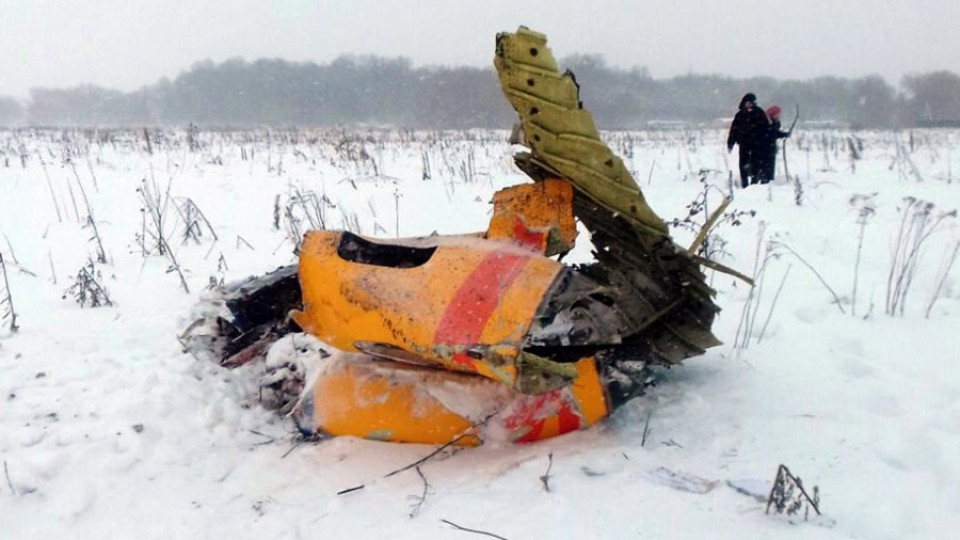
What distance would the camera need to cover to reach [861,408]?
2520 mm

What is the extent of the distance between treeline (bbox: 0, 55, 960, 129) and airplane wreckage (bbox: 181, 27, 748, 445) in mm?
59392

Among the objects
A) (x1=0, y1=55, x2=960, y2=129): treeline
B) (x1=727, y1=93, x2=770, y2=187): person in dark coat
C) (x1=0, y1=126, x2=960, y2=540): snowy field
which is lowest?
(x1=0, y1=126, x2=960, y2=540): snowy field

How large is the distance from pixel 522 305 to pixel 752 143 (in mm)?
7885

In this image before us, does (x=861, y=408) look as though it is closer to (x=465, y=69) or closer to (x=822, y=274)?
(x=822, y=274)

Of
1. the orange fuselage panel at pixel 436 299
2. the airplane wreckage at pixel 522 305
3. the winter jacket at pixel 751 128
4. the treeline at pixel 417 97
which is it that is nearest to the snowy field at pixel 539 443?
the airplane wreckage at pixel 522 305

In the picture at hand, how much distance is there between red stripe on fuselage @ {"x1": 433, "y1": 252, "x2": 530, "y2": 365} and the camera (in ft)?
7.39

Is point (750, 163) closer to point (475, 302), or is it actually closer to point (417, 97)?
point (475, 302)

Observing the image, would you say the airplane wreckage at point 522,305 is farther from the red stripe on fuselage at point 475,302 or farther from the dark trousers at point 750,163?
the dark trousers at point 750,163

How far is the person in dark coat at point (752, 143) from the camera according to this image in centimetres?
913

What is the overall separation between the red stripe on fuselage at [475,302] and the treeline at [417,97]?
59649 mm

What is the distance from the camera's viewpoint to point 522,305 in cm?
231

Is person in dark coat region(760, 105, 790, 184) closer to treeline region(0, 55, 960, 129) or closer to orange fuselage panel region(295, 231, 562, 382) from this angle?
orange fuselage panel region(295, 231, 562, 382)

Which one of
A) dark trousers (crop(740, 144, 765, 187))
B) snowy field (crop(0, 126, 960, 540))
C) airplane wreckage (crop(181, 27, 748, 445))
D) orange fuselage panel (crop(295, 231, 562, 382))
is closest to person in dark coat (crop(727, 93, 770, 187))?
dark trousers (crop(740, 144, 765, 187))

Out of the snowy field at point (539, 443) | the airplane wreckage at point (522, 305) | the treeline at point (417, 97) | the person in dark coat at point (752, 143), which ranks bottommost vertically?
the snowy field at point (539, 443)
